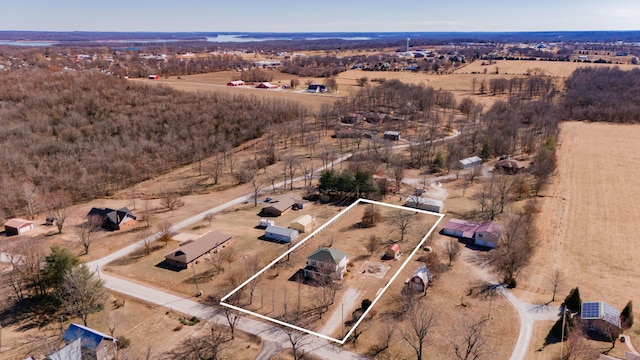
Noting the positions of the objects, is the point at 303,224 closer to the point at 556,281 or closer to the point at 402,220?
the point at 402,220

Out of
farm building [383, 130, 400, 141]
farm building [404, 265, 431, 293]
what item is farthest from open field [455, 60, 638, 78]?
farm building [404, 265, 431, 293]

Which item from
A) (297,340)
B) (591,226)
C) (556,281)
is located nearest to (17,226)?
Answer: (297,340)

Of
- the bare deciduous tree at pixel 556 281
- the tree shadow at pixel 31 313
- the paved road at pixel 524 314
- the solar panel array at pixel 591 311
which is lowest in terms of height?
the tree shadow at pixel 31 313

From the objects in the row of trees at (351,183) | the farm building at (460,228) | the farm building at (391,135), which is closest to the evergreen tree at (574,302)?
the farm building at (460,228)

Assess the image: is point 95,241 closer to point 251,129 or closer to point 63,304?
point 63,304

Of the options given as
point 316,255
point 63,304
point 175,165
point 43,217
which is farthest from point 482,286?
point 175,165

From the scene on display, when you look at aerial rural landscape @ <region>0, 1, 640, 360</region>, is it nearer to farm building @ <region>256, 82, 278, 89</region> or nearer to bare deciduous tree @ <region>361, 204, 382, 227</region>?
bare deciduous tree @ <region>361, 204, 382, 227</region>

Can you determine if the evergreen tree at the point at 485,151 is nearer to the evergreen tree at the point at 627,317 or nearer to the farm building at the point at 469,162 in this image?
the farm building at the point at 469,162
